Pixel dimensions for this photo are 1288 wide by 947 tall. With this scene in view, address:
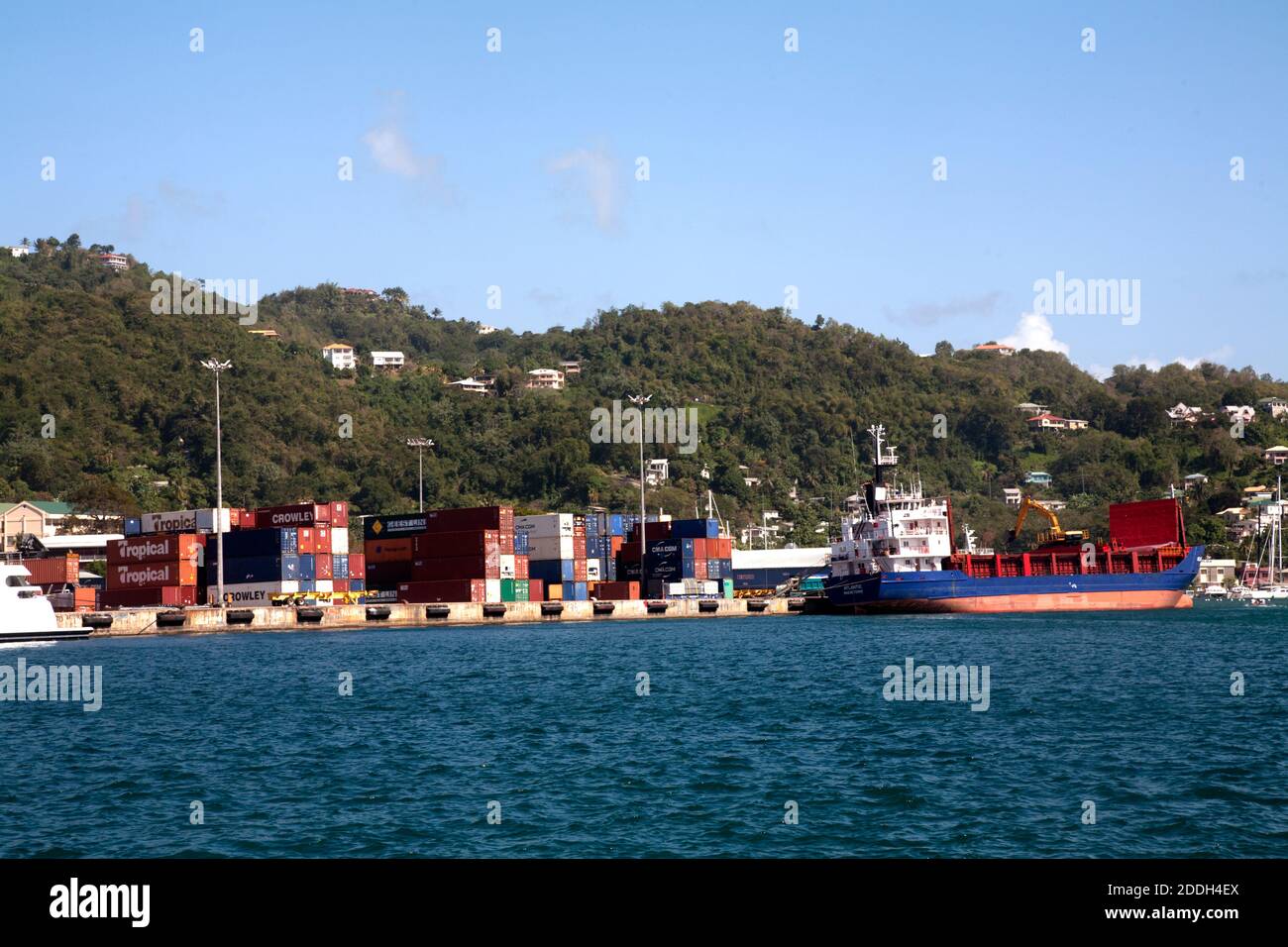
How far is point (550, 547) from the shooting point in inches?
3465

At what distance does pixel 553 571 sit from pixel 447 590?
31.1ft

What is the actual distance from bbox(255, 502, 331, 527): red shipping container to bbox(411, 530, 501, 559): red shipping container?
6.66 m

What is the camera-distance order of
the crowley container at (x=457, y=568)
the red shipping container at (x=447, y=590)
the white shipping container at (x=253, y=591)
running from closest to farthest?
the white shipping container at (x=253, y=591) < the red shipping container at (x=447, y=590) < the crowley container at (x=457, y=568)

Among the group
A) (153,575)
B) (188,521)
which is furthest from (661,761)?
(188,521)

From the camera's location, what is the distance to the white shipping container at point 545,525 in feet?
288

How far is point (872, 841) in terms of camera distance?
16266 millimetres

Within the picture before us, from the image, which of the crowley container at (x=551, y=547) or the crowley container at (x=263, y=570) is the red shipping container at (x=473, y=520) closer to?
the crowley container at (x=551, y=547)

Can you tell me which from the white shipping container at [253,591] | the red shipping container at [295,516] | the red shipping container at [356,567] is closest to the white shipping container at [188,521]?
the red shipping container at [295,516]

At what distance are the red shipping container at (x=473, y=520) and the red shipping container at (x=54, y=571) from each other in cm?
2162

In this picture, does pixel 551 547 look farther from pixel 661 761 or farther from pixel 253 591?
pixel 661 761

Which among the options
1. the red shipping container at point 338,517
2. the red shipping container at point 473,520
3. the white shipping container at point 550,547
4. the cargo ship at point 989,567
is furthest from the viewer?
the white shipping container at point 550,547

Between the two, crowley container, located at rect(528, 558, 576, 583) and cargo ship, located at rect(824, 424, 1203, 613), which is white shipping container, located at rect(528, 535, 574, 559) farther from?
cargo ship, located at rect(824, 424, 1203, 613)

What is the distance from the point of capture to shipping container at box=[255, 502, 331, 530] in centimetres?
7812
